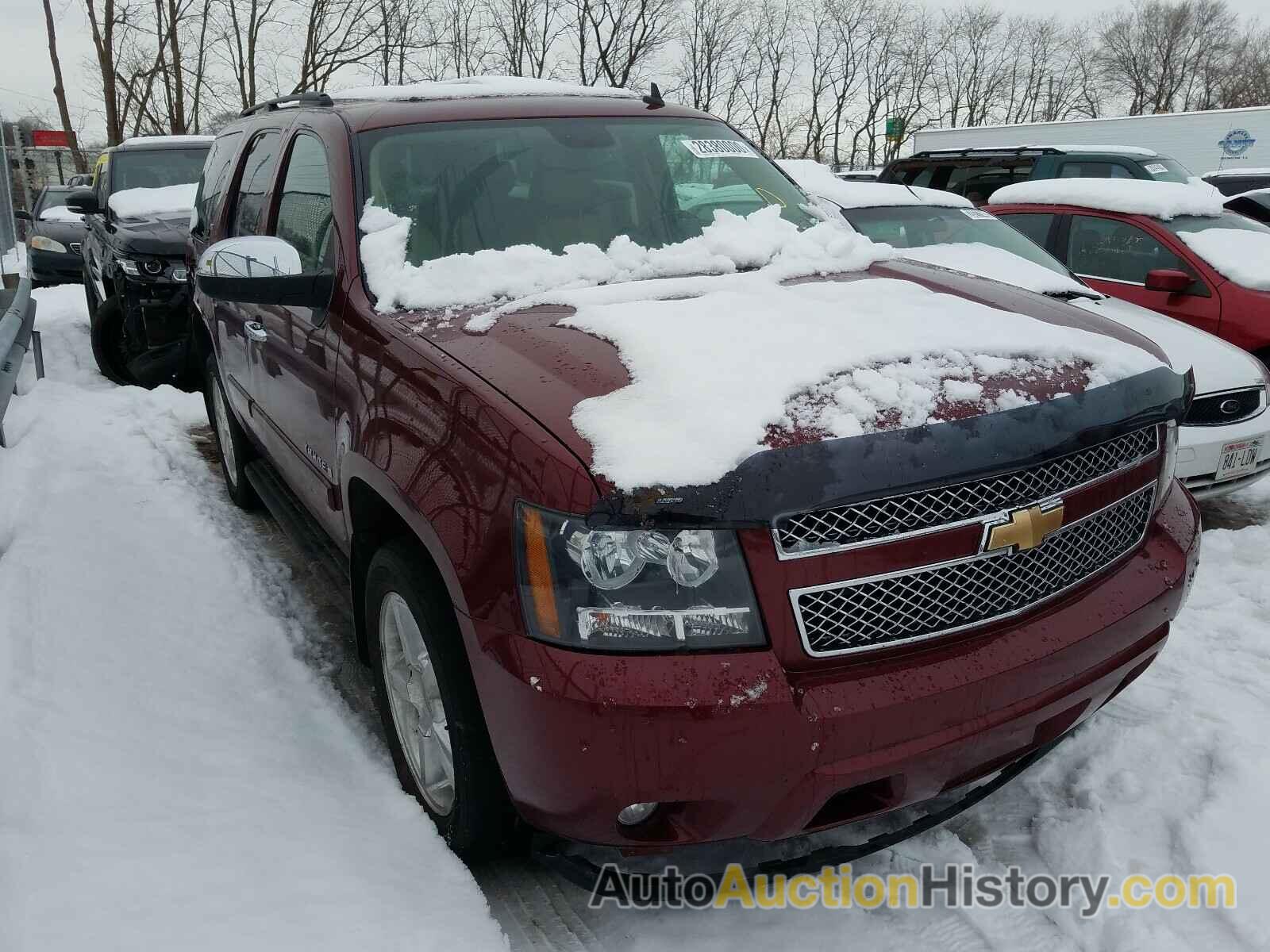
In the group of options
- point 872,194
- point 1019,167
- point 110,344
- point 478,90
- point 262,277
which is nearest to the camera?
point 262,277

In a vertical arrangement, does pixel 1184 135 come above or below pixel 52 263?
above

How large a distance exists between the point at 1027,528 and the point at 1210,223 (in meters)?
5.89

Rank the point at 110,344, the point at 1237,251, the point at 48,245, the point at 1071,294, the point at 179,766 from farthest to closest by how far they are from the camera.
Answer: the point at 48,245 → the point at 110,344 → the point at 1237,251 → the point at 1071,294 → the point at 179,766

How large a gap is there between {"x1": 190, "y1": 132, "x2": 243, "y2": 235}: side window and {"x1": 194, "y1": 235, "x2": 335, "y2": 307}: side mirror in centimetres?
185

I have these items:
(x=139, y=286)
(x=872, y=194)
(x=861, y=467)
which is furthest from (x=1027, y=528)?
(x=139, y=286)

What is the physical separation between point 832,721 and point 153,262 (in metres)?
6.95

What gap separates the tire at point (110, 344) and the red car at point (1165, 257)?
693cm

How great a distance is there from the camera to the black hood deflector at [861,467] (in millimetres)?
1816

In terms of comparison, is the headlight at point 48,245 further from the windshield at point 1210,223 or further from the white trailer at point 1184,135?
the white trailer at point 1184,135

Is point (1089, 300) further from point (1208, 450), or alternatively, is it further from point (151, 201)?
point (151, 201)

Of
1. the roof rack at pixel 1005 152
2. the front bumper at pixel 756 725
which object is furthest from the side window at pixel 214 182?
the roof rack at pixel 1005 152

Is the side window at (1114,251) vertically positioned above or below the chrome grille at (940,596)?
below

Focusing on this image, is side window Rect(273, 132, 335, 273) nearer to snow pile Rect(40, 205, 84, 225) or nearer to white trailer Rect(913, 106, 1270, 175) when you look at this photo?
snow pile Rect(40, 205, 84, 225)

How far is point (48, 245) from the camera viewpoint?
51.5ft
